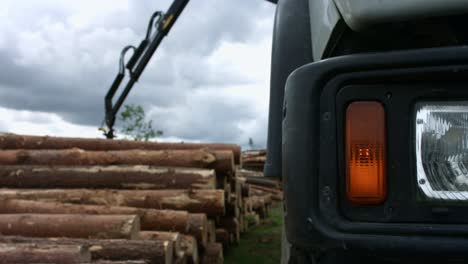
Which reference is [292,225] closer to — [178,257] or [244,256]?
[178,257]

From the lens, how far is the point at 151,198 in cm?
478

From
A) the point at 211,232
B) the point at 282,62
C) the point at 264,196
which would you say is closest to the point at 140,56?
the point at 264,196

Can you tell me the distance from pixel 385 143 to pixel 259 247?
5215mm

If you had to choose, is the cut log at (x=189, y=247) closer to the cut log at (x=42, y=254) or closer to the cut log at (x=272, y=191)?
the cut log at (x=42, y=254)

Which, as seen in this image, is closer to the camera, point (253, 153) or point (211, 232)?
point (211, 232)

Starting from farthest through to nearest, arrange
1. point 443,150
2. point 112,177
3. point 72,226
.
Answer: point 112,177
point 72,226
point 443,150

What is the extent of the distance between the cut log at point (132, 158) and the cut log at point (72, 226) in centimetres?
181

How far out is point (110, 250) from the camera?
3256 mm

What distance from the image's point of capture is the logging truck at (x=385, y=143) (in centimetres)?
121

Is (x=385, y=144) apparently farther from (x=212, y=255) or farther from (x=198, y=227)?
(x=212, y=255)

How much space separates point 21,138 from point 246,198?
351cm

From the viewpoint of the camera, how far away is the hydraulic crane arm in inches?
416

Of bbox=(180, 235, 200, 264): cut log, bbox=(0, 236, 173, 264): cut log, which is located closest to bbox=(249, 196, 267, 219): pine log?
bbox=(180, 235, 200, 264): cut log

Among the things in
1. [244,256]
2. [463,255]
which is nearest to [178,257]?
[244,256]
